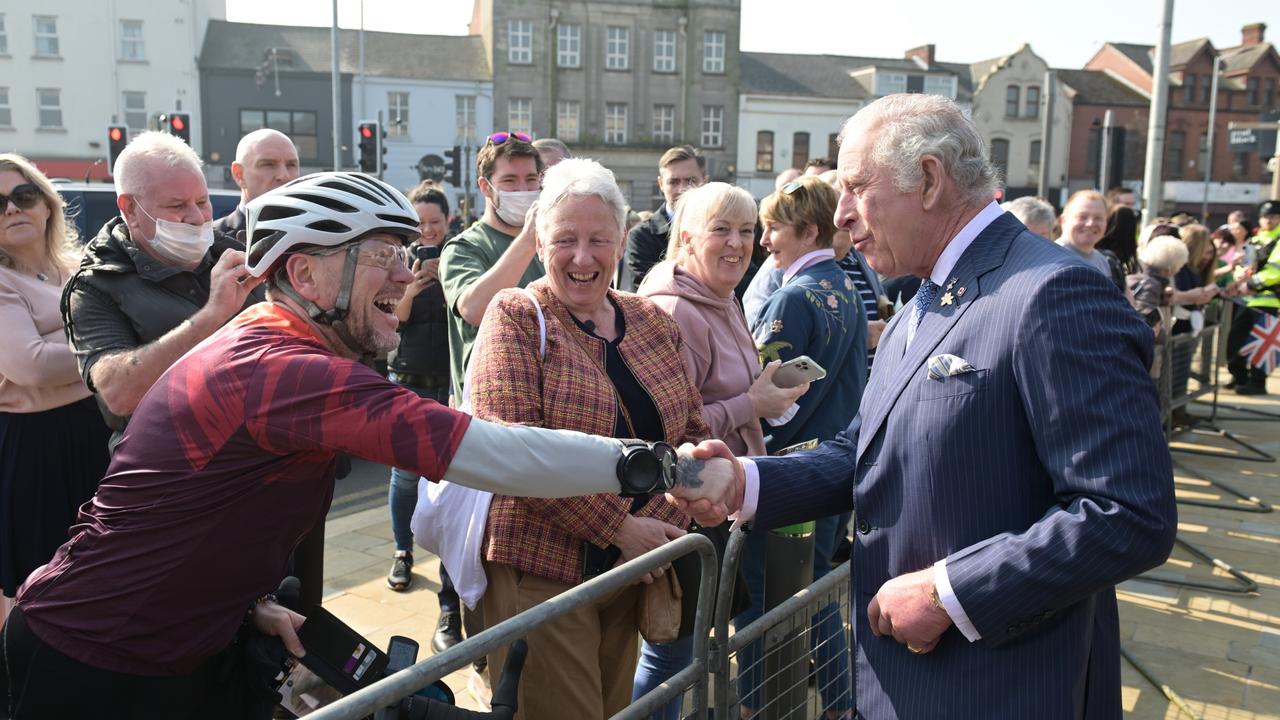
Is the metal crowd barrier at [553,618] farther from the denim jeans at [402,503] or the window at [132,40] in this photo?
the window at [132,40]

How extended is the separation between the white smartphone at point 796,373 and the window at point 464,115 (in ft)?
134

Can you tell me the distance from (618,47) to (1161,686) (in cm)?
4452

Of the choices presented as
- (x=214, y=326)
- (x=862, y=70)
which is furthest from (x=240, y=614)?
(x=862, y=70)

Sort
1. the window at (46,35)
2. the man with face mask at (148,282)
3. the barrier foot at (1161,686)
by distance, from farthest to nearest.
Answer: the window at (46,35), the barrier foot at (1161,686), the man with face mask at (148,282)

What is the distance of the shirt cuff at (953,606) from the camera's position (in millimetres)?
1821

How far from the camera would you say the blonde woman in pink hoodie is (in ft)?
11.5

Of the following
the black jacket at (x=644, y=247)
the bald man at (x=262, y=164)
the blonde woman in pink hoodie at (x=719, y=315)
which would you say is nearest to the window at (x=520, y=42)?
the black jacket at (x=644, y=247)

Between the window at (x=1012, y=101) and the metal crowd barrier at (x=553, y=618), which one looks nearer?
the metal crowd barrier at (x=553, y=618)

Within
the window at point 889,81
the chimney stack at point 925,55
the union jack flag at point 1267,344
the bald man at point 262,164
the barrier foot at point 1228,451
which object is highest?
the chimney stack at point 925,55

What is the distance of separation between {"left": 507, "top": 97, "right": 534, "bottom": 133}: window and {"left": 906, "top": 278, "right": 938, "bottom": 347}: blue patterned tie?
42783 millimetres

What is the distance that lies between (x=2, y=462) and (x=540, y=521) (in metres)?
2.43

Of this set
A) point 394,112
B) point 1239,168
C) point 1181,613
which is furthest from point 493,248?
point 1239,168

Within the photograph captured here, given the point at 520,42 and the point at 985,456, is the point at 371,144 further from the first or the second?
the point at 520,42

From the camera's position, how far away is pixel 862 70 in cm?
5128
